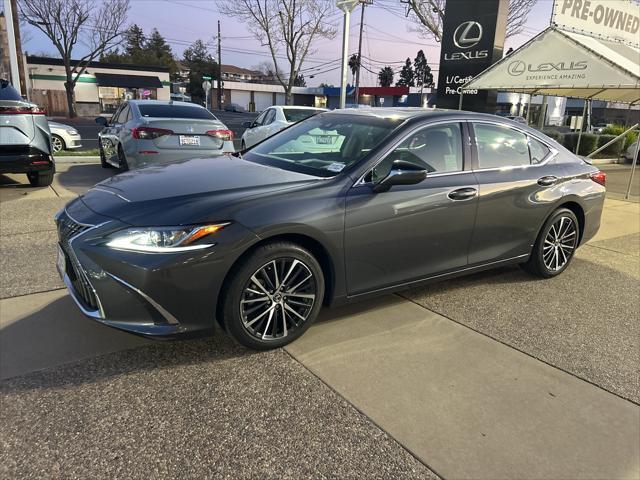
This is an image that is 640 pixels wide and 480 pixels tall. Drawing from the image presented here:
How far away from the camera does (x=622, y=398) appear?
3.00 meters

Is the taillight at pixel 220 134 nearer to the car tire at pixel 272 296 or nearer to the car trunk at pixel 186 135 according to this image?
the car trunk at pixel 186 135

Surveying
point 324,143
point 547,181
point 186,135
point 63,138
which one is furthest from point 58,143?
point 547,181

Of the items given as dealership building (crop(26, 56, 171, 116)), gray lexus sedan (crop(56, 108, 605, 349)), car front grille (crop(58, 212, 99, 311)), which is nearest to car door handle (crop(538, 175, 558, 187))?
gray lexus sedan (crop(56, 108, 605, 349))

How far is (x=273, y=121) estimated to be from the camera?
41.1ft

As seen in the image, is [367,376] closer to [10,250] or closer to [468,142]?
[468,142]

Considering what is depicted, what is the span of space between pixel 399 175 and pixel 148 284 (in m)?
1.80

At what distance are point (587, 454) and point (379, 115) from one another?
9.27ft

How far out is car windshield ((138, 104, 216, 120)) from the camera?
27.4 ft

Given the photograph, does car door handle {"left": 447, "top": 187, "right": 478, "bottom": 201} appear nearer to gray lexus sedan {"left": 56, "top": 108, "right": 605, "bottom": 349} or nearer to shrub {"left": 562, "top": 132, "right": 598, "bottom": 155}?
gray lexus sedan {"left": 56, "top": 108, "right": 605, "bottom": 349}

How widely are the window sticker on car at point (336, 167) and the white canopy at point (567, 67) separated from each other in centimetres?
773

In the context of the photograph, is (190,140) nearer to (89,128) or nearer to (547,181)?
(547,181)

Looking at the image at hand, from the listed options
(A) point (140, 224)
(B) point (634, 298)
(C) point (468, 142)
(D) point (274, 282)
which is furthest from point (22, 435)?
(B) point (634, 298)

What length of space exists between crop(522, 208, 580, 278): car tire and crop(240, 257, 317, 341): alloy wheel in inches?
102

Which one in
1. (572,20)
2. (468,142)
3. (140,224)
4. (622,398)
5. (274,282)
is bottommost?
(622,398)
